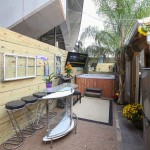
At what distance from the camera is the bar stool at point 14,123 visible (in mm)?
2309

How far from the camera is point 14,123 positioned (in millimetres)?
2783

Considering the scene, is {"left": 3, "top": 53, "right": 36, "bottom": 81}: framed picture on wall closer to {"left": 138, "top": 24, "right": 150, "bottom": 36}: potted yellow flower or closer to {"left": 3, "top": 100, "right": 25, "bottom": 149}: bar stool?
{"left": 3, "top": 100, "right": 25, "bottom": 149}: bar stool

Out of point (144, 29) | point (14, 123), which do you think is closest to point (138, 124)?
point (144, 29)

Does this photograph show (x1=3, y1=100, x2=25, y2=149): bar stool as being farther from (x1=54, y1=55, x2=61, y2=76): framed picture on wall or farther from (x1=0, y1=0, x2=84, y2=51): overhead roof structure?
(x1=0, y1=0, x2=84, y2=51): overhead roof structure

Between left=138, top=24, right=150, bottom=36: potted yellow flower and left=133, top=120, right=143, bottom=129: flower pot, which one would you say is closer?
left=138, top=24, right=150, bottom=36: potted yellow flower

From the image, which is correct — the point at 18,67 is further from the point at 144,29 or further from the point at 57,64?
the point at 144,29

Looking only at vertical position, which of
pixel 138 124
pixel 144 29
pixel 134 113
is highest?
pixel 144 29

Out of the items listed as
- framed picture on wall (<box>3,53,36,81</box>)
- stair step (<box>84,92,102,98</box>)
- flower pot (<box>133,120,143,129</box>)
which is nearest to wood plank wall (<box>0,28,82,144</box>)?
framed picture on wall (<box>3,53,36,81</box>)

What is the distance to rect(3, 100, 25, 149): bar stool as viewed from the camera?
7.57ft

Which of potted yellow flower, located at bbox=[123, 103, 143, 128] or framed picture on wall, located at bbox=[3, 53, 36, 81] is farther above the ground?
framed picture on wall, located at bbox=[3, 53, 36, 81]

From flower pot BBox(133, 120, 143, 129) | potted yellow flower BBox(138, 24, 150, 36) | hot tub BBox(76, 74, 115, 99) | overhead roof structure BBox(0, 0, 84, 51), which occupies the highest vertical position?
overhead roof structure BBox(0, 0, 84, 51)

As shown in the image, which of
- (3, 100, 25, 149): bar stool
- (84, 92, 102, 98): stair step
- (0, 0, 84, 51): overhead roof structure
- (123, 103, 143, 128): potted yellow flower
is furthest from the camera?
→ (84, 92, 102, 98): stair step

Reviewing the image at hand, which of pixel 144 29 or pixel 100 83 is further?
pixel 100 83

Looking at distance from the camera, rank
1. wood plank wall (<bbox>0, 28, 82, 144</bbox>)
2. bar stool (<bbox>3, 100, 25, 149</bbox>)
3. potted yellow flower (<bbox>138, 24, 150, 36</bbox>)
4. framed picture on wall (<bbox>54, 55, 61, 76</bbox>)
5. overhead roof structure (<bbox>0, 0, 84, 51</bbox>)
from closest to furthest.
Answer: potted yellow flower (<bbox>138, 24, 150, 36</bbox>) < bar stool (<bbox>3, 100, 25, 149</bbox>) < wood plank wall (<bbox>0, 28, 82, 144</bbox>) < framed picture on wall (<bbox>54, 55, 61, 76</bbox>) < overhead roof structure (<bbox>0, 0, 84, 51</bbox>)
